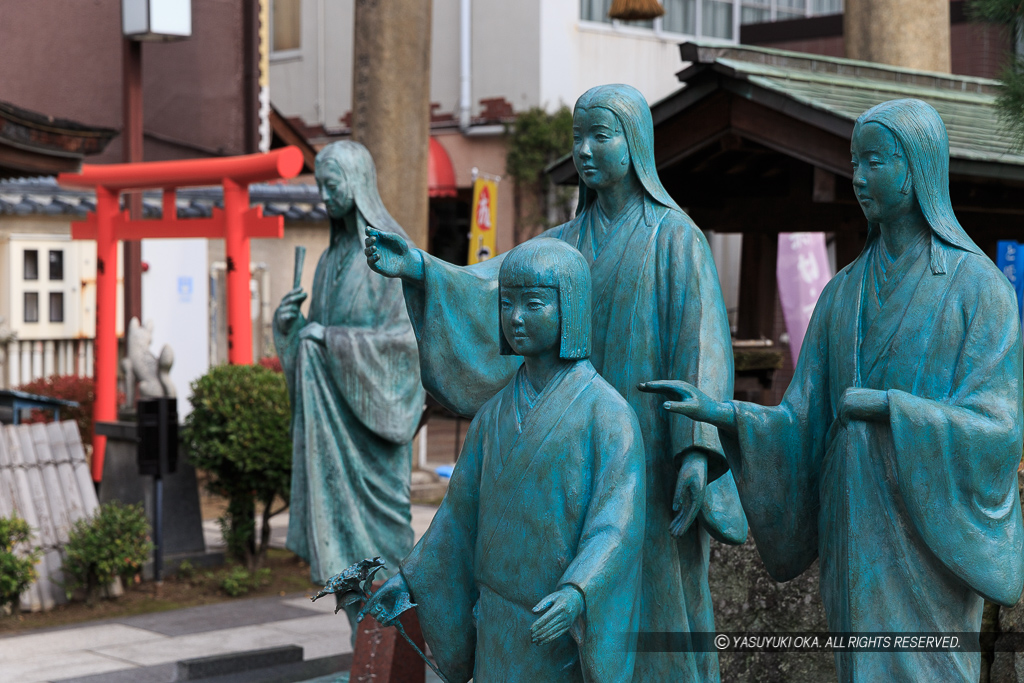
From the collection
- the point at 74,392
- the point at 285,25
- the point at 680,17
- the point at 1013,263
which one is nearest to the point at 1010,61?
the point at 1013,263

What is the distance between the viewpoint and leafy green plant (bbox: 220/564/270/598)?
7.99m

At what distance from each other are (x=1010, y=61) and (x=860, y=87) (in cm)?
224

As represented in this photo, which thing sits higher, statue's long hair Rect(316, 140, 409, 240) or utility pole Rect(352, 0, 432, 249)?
utility pole Rect(352, 0, 432, 249)

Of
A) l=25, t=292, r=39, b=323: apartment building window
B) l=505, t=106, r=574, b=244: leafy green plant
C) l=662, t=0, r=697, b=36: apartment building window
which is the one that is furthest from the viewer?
l=662, t=0, r=697, b=36: apartment building window

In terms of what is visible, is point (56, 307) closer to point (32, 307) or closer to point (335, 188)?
point (32, 307)

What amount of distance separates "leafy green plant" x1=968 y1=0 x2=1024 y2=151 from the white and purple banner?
5.37 m

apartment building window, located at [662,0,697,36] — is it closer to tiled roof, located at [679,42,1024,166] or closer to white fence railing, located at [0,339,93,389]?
white fence railing, located at [0,339,93,389]

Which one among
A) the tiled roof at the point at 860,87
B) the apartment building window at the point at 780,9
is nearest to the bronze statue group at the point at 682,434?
the tiled roof at the point at 860,87

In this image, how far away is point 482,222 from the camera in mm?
13219

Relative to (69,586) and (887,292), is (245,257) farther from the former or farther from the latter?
(887,292)

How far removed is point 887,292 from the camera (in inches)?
128

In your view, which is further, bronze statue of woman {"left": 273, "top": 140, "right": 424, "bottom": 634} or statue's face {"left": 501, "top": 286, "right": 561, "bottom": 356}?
bronze statue of woman {"left": 273, "top": 140, "right": 424, "bottom": 634}

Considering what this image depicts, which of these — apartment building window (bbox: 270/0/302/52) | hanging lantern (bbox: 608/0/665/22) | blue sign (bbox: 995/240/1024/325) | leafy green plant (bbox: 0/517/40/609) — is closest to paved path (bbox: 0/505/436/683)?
leafy green plant (bbox: 0/517/40/609)

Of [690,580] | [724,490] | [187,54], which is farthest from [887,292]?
[187,54]
